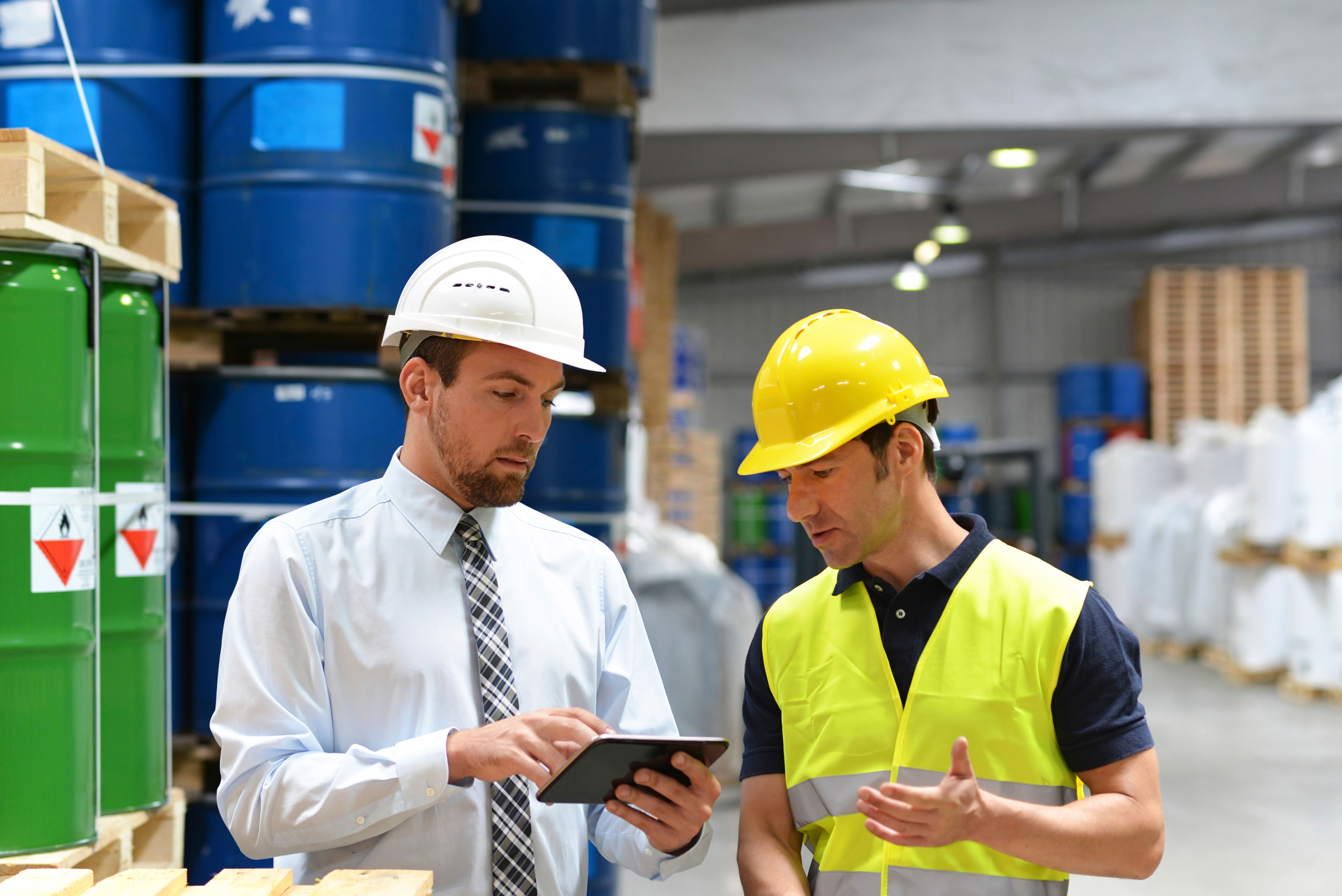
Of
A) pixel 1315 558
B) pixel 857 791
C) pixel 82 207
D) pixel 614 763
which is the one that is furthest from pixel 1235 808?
pixel 82 207

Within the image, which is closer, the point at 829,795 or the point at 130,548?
the point at 829,795

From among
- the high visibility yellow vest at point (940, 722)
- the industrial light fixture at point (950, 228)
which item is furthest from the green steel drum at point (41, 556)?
the industrial light fixture at point (950, 228)

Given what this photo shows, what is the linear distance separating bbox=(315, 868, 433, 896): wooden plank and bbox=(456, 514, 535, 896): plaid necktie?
0.61ft

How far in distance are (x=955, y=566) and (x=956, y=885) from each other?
1.69 ft

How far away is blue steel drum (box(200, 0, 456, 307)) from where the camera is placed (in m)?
4.10

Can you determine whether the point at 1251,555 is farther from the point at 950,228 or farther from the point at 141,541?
the point at 141,541

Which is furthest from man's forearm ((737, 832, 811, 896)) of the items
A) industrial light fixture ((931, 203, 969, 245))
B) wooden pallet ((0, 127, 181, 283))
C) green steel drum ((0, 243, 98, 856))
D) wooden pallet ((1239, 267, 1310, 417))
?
wooden pallet ((1239, 267, 1310, 417))

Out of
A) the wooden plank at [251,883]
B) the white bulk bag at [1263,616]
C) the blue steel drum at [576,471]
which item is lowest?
the white bulk bag at [1263,616]

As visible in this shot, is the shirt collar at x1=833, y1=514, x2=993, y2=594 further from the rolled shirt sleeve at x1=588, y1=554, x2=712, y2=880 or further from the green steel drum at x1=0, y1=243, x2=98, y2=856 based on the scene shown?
the green steel drum at x1=0, y1=243, x2=98, y2=856

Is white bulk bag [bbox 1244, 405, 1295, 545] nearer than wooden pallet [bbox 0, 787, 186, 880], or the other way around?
wooden pallet [bbox 0, 787, 186, 880]

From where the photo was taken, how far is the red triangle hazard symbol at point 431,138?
425 centimetres

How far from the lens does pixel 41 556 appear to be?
2824 millimetres

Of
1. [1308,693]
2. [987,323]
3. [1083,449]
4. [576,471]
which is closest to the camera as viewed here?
[576,471]

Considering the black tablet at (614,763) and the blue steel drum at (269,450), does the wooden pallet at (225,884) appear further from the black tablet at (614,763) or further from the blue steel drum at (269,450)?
the blue steel drum at (269,450)
